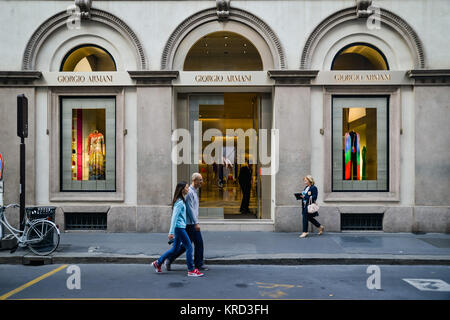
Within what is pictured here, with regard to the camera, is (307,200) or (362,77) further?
(362,77)

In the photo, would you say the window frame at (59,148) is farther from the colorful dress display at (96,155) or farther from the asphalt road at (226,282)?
the asphalt road at (226,282)

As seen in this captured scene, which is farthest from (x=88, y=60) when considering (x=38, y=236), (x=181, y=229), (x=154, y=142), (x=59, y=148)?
(x=181, y=229)

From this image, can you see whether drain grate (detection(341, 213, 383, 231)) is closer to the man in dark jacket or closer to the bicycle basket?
the man in dark jacket

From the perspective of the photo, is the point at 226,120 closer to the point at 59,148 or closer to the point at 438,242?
the point at 59,148

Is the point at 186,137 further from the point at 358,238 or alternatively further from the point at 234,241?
the point at 358,238

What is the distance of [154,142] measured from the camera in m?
11.4

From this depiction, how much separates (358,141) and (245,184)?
14.5 feet

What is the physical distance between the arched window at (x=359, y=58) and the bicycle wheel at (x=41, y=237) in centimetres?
934

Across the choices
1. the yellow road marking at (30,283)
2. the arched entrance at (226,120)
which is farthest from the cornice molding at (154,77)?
the yellow road marking at (30,283)

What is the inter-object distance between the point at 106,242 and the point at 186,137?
166 inches

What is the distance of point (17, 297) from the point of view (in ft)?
19.5

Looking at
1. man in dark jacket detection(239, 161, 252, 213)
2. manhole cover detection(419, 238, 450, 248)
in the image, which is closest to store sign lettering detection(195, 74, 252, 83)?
man in dark jacket detection(239, 161, 252, 213)

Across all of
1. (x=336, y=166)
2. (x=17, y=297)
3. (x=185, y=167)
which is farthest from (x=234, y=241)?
(x=17, y=297)
